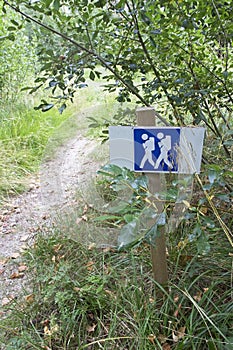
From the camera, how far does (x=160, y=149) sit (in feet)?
4.24

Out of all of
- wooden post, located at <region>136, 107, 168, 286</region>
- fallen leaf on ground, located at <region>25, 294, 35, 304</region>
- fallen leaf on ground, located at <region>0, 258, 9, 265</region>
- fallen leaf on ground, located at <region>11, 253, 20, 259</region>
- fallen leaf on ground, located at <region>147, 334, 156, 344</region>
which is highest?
wooden post, located at <region>136, 107, 168, 286</region>

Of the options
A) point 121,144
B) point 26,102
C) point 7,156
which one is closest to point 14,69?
point 26,102

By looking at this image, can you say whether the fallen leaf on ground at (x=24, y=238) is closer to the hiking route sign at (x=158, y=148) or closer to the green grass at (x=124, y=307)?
the green grass at (x=124, y=307)

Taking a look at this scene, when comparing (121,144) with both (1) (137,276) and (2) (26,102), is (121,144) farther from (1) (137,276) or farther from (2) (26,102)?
(2) (26,102)

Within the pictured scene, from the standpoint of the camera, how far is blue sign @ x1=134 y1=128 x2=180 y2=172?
1.26m

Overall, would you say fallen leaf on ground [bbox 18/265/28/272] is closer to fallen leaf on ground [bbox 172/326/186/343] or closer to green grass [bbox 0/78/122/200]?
green grass [bbox 0/78/122/200]

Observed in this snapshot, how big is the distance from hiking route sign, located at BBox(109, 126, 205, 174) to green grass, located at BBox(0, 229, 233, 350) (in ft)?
1.81

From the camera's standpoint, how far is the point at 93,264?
199 cm

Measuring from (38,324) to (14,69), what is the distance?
13.2 feet

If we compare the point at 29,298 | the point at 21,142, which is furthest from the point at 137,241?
the point at 21,142

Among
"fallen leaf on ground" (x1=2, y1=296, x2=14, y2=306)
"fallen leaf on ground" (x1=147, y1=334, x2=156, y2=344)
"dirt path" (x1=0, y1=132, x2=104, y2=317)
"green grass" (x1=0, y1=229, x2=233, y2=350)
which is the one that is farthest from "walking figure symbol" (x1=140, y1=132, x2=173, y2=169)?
"fallen leaf on ground" (x1=2, y1=296, x2=14, y2=306)

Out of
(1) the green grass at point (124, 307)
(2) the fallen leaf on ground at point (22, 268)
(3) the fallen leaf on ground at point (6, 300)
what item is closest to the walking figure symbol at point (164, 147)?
(1) the green grass at point (124, 307)

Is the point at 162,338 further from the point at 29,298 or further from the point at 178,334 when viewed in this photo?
the point at 29,298

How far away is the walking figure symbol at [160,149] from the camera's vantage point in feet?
4.18
